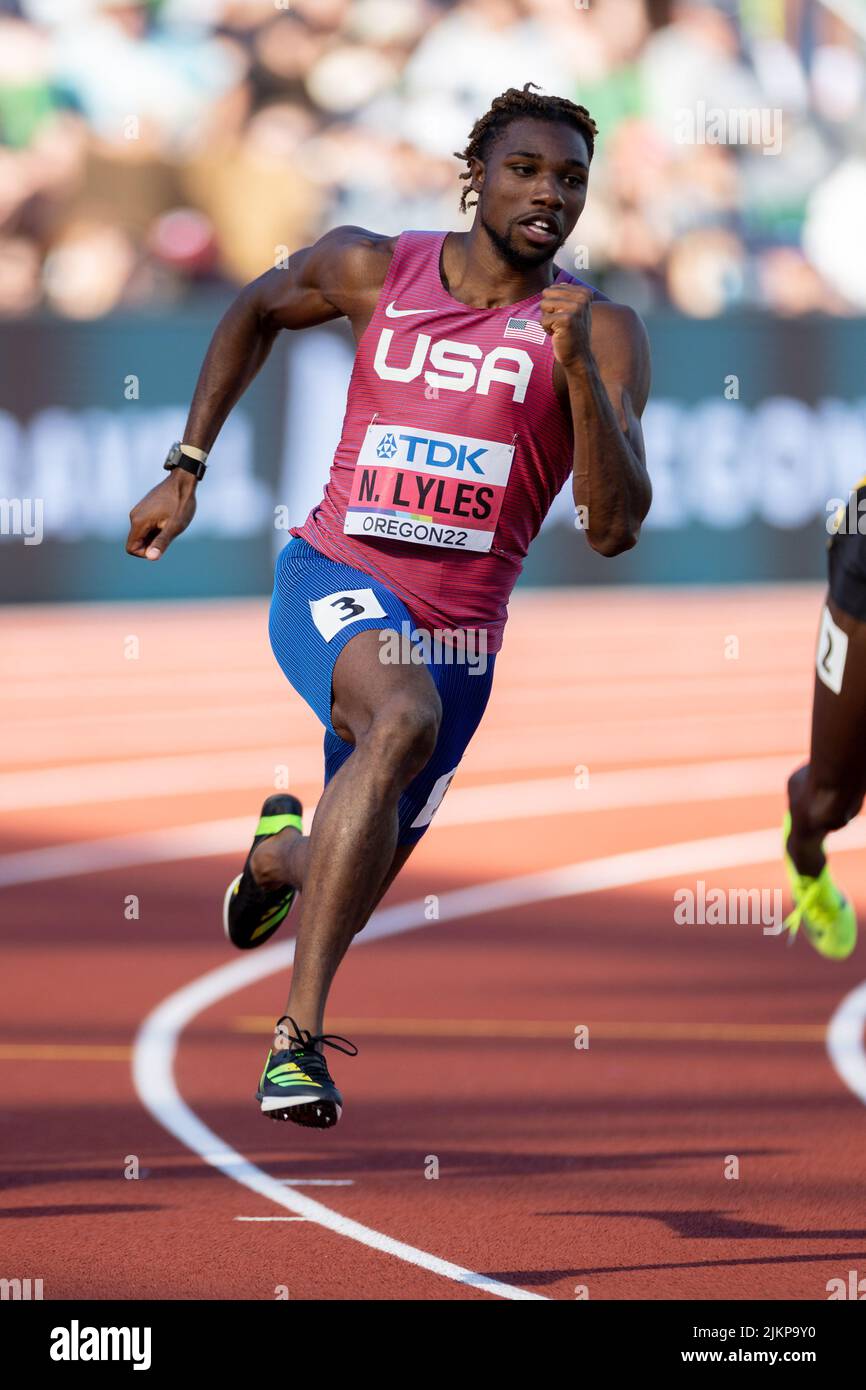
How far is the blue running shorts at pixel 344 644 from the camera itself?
509cm

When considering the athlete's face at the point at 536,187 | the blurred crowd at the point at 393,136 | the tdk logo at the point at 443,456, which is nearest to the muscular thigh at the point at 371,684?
the tdk logo at the point at 443,456

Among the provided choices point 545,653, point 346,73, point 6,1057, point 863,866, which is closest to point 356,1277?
point 6,1057

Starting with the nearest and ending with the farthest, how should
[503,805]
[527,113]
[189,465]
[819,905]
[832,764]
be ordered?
[527,113]
[189,465]
[832,764]
[819,905]
[503,805]

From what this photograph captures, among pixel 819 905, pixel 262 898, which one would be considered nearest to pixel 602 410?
pixel 262 898

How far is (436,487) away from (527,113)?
0.84 m

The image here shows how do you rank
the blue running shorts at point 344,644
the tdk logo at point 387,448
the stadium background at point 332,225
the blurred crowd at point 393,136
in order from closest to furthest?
the blue running shorts at point 344,644 → the tdk logo at point 387,448 → the stadium background at point 332,225 → the blurred crowd at point 393,136

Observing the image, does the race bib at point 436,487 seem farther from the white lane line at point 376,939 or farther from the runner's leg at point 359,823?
the white lane line at point 376,939

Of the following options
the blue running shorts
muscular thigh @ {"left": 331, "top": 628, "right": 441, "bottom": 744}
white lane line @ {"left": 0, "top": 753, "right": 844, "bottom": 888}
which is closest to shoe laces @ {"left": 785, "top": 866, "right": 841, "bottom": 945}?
the blue running shorts

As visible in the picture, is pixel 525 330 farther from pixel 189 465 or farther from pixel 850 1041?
pixel 850 1041

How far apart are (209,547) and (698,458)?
4.44 meters

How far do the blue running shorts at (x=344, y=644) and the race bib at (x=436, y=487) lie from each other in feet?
0.51

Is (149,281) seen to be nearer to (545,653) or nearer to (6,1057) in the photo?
(545,653)

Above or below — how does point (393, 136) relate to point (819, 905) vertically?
above

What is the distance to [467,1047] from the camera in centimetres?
751
